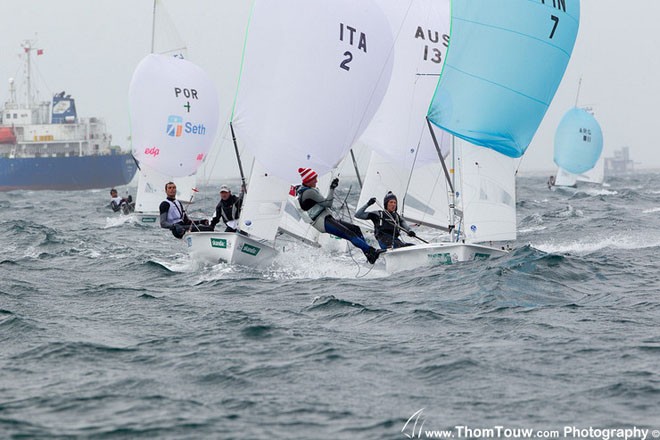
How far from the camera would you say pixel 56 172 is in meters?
81.9

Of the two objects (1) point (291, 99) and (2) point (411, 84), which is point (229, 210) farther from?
(2) point (411, 84)

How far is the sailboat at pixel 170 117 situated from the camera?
25.5m

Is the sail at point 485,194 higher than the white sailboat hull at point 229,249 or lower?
higher

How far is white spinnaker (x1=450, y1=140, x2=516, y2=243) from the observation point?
13867 mm

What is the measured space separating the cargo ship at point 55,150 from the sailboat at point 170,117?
192 ft

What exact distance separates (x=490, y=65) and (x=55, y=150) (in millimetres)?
79028

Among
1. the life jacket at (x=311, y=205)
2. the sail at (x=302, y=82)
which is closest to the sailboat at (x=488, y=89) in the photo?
the sail at (x=302, y=82)

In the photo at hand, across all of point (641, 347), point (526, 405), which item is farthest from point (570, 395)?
point (641, 347)

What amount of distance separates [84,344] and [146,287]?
4107 millimetres

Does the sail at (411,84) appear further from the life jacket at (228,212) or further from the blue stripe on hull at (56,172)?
the blue stripe on hull at (56,172)

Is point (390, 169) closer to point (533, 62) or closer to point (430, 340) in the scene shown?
point (533, 62)

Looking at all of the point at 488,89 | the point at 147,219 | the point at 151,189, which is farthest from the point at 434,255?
the point at 151,189

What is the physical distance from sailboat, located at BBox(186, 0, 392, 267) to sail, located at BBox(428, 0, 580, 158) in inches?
57.1

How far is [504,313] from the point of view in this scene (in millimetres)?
9242
